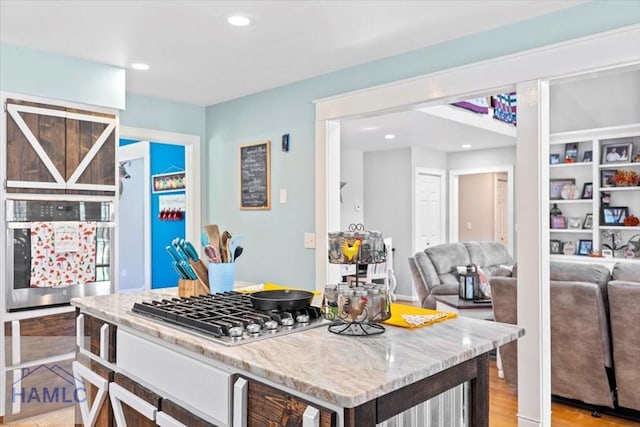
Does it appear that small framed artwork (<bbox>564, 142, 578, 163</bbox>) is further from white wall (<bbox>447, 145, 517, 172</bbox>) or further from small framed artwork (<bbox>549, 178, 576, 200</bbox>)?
white wall (<bbox>447, 145, 517, 172</bbox>)

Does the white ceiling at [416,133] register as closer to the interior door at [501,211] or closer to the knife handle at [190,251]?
the interior door at [501,211]

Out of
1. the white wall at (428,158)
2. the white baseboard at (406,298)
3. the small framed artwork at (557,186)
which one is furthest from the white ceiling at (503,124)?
the white baseboard at (406,298)

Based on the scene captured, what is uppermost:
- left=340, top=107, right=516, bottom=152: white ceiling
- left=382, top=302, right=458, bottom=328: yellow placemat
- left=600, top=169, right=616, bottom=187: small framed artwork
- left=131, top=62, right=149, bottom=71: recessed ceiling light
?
left=131, top=62, right=149, bottom=71: recessed ceiling light

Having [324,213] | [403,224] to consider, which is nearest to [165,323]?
[324,213]

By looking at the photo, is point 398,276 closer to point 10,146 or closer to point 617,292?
point 617,292

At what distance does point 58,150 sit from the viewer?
325 cm

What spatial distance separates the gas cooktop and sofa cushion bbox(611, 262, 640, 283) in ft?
7.80

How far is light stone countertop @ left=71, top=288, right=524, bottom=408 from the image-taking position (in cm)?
113

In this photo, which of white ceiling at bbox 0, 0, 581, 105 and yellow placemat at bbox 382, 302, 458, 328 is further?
white ceiling at bbox 0, 0, 581, 105

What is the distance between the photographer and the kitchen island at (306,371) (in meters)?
1.14

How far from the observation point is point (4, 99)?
9.98ft

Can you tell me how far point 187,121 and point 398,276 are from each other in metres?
4.28

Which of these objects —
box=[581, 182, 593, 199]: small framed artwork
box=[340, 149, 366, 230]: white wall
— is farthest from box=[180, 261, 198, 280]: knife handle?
box=[581, 182, 593, 199]: small framed artwork

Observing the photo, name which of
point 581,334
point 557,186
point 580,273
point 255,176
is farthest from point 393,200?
point 581,334
